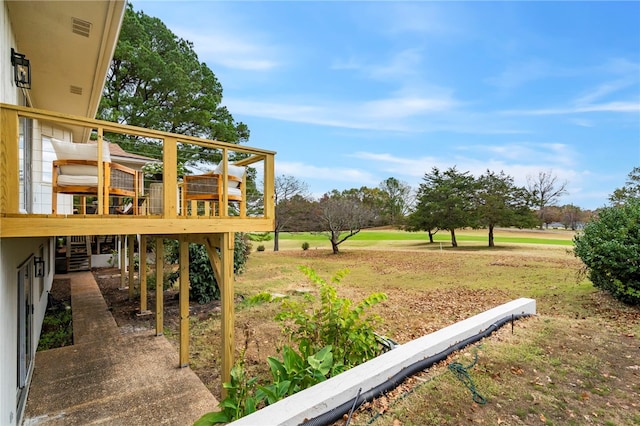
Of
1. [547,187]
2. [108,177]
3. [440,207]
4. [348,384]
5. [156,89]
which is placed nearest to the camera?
[348,384]

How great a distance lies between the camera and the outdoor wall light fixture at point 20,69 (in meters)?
3.95

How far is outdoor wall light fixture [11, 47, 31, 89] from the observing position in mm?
3945

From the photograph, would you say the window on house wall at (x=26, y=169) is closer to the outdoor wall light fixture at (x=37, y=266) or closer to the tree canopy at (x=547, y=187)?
the outdoor wall light fixture at (x=37, y=266)

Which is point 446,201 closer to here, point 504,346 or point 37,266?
point 504,346

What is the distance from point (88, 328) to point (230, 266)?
496 cm

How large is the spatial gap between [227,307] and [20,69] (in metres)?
4.34

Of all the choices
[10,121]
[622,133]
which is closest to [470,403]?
[10,121]

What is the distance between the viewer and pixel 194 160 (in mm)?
18344

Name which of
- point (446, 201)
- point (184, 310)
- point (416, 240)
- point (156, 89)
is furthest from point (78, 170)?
point (416, 240)

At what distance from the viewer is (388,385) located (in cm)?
312

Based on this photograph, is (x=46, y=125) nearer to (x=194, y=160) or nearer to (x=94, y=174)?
(x=94, y=174)

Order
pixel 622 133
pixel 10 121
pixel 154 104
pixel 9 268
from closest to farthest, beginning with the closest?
pixel 10 121 → pixel 9 268 → pixel 154 104 → pixel 622 133

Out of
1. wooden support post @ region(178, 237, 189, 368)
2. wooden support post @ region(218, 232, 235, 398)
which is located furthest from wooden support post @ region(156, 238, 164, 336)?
wooden support post @ region(218, 232, 235, 398)

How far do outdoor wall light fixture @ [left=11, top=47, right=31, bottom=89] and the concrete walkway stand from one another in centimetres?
430
